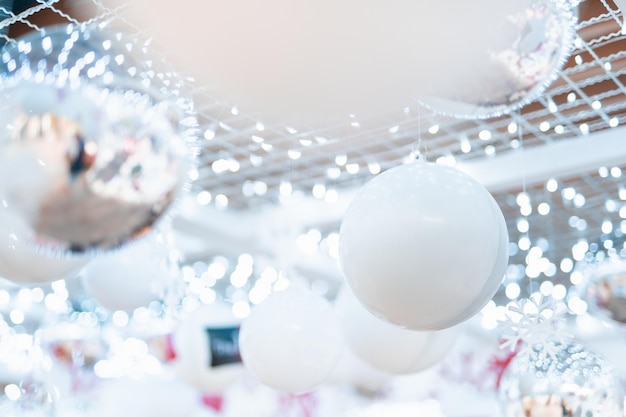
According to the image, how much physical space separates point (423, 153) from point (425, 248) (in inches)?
40.4

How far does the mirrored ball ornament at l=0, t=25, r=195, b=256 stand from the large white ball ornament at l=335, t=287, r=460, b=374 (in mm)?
1270

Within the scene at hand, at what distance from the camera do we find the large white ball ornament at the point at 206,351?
3029 mm

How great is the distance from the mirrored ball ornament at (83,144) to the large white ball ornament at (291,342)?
110cm

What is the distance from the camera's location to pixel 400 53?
1.20m

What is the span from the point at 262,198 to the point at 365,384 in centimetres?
211

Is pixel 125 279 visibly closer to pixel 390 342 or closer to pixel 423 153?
pixel 390 342

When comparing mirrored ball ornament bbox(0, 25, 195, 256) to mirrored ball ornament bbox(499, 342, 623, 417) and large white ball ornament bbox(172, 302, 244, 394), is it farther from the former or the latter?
large white ball ornament bbox(172, 302, 244, 394)

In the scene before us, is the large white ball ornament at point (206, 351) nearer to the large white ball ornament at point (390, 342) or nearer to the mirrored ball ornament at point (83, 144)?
the large white ball ornament at point (390, 342)

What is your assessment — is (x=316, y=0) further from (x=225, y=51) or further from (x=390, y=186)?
(x=390, y=186)

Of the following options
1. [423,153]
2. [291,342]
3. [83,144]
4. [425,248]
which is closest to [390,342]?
[291,342]

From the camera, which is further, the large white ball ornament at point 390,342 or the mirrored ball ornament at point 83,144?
the large white ball ornament at point 390,342

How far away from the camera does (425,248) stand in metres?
1.46

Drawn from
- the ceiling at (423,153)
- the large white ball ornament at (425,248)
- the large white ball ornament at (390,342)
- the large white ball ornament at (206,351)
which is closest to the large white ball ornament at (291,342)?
the large white ball ornament at (390,342)

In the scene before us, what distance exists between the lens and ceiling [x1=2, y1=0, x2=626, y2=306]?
2.47 meters
